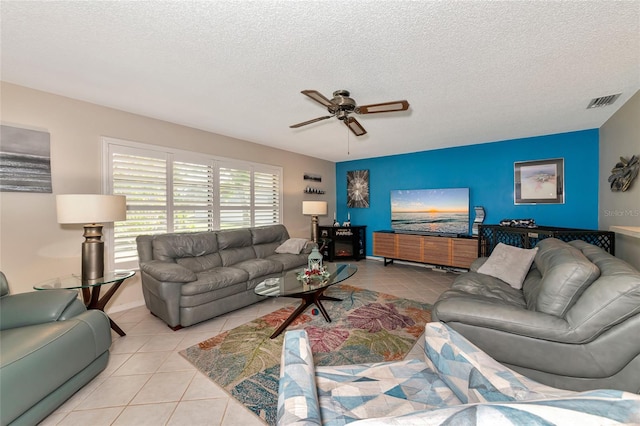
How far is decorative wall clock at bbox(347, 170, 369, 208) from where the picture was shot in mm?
6387

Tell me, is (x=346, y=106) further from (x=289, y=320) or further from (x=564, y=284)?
(x=289, y=320)

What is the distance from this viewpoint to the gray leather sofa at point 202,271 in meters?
2.75

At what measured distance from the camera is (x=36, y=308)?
6.09 feet

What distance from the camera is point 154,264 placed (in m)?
2.89

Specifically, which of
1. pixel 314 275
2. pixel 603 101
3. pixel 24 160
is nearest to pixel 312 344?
pixel 314 275

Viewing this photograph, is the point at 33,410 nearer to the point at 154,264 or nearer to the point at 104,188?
the point at 154,264

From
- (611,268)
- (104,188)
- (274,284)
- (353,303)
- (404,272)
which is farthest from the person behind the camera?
(404,272)

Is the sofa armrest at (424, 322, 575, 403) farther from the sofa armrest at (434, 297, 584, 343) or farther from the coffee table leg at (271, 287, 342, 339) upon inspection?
the coffee table leg at (271, 287, 342, 339)

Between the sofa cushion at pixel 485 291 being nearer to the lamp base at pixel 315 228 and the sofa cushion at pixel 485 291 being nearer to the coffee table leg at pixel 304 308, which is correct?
the coffee table leg at pixel 304 308

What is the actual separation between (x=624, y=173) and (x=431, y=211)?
8.89ft

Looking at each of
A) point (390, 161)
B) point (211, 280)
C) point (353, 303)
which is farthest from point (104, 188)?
point (390, 161)

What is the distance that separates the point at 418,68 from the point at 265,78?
136 centimetres

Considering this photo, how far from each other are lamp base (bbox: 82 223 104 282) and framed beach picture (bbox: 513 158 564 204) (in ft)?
19.7

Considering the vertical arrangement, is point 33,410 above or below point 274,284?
below
